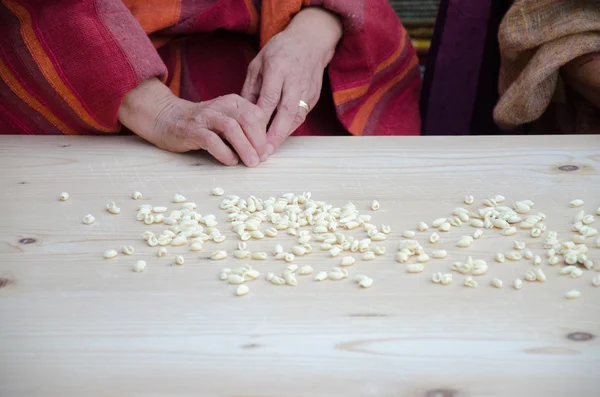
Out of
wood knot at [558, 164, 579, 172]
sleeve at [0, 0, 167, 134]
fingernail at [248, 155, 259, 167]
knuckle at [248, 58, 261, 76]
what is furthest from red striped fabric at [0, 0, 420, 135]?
wood knot at [558, 164, 579, 172]

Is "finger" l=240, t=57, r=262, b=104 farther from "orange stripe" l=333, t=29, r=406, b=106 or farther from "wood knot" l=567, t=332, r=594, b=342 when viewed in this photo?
"wood knot" l=567, t=332, r=594, b=342

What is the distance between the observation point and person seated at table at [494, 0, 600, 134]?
43.4 inches

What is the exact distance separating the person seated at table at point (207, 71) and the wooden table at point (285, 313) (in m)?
0.12

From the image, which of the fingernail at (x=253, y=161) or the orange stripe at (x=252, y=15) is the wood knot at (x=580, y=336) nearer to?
the fingernail at (x=253, y=161)

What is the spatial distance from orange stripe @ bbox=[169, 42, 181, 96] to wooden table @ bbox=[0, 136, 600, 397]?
0.99ft

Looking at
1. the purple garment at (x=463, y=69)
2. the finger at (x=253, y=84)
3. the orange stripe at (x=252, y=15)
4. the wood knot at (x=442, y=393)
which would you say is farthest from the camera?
the purple garment at (x=463, y=69)

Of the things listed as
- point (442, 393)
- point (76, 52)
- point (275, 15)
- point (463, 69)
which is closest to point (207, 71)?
point (275, 15)

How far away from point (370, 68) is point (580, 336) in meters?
0.73

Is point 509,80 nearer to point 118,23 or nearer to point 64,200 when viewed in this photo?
point 118,23

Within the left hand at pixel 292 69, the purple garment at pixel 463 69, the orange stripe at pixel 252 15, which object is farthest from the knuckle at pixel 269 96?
the purple garment at pixel 463 69

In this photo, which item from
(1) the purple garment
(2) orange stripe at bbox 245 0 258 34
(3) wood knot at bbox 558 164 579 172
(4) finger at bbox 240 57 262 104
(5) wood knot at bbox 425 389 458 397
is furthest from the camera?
(1) the purple garment

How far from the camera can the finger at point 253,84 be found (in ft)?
3.50

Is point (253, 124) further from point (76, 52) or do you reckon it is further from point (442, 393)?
point (442, 393)

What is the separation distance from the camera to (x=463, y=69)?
1461 mm
